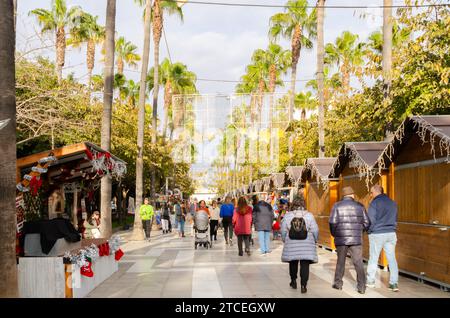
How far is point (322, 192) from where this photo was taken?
18.8m

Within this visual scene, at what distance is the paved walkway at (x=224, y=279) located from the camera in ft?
32.1

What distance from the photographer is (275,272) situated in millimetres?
12656

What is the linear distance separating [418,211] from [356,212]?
2.07 m

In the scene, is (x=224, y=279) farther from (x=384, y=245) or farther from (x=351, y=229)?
(x=384, y=245)

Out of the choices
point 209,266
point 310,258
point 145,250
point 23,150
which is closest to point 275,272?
point 209,266

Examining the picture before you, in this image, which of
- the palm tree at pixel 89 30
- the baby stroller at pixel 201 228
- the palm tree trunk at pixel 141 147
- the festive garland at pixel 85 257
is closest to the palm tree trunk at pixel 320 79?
the baby stroller at pixel 201 228

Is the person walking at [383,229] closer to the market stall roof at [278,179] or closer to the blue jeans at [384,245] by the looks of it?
the blue jeans at [384,245]

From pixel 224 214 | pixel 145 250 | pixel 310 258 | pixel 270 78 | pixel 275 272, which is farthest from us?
pixel 270 78

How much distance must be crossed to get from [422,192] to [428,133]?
1.20m

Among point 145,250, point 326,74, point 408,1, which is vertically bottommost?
point 145,250

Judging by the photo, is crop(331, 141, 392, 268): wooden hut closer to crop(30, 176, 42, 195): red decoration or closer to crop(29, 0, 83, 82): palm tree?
crop(30, 176, 42, 195): red decoration

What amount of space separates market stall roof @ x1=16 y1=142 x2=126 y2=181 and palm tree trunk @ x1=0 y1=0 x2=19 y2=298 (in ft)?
8.84

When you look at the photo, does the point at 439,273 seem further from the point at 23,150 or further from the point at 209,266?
the point at 23,150

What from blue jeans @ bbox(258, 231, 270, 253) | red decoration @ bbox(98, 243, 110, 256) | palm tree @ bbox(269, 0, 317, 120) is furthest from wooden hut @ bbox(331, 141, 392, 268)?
palm tree @ bbox(269, 0, 317, 120)
